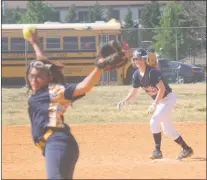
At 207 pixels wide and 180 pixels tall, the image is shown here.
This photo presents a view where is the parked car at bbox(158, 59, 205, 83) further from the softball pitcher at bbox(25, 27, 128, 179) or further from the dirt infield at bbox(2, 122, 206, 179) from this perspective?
the softball pitcher at bbox(25, 27, 128, 179)

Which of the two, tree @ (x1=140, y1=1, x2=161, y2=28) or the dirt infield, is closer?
the dirt infield

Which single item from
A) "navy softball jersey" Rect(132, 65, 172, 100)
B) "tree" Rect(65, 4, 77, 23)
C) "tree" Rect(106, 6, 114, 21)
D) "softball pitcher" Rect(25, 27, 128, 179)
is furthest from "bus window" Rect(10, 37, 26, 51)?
"tree" Rect(106, 6, 114, 21)

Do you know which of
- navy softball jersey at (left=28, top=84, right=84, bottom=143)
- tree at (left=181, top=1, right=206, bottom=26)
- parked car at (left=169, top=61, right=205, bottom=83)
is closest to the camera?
navy softball jersey at (left=28, top=84, right=84, bottom=143)

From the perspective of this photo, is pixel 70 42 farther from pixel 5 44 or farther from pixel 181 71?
pixel 181 71

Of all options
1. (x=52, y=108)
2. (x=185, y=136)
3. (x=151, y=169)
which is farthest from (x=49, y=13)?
(x=52, y=108)

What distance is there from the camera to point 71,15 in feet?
171

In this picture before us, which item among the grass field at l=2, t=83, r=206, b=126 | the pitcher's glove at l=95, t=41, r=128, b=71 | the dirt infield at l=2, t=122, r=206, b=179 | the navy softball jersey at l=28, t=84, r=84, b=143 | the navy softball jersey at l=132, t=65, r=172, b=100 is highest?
the pitcher's glove at l=95, t=41, r=128, b=71

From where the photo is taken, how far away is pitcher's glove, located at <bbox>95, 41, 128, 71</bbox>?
17.4ft

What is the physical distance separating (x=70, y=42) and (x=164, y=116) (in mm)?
16257

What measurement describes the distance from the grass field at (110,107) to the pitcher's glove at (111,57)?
10.4 m

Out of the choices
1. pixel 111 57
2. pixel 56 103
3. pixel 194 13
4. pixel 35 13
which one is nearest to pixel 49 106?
pixel 56 103

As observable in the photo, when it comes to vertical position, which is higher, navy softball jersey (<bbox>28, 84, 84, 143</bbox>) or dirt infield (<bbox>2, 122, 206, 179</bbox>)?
navy softball jersey (<bbox>28, 84, 84, 143</bbox>)

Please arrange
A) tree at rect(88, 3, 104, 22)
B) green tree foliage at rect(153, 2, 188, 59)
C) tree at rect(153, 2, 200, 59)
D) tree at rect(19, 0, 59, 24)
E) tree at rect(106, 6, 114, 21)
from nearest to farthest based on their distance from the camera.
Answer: tree at rect(153, 2, 200, 59), green tree foliage at rect(153, 2, 188, 59), tree at rect(19, 0, 59, 24), tree at rect(88, 3, 104, 22), tree at rect(106, 6, 114, 21)

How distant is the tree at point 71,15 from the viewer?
168 ft
